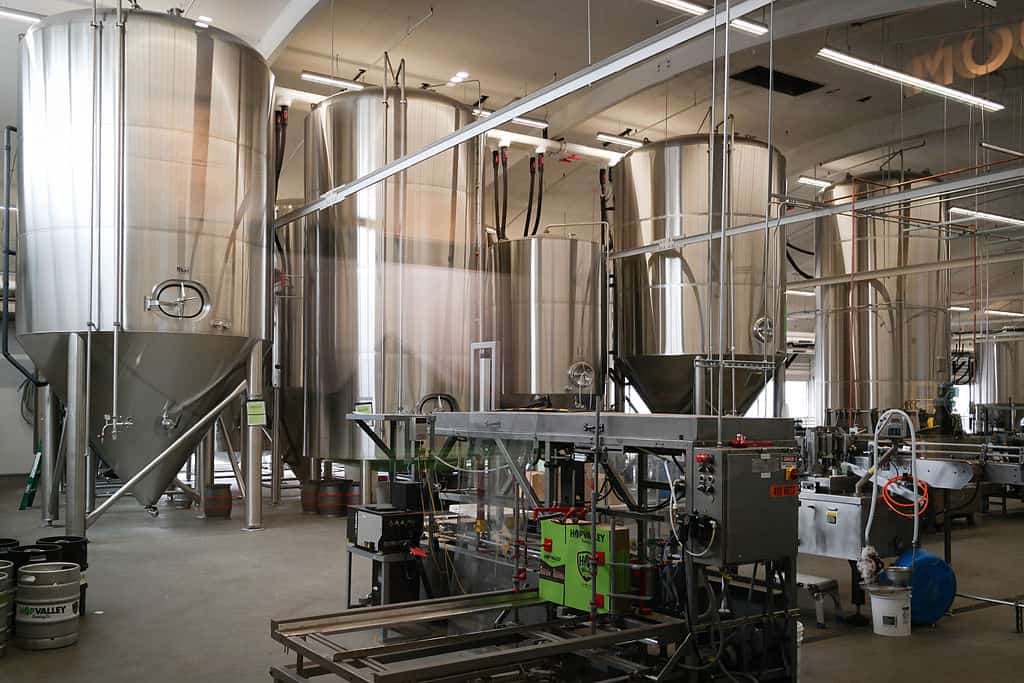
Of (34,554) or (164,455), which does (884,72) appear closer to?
(164,455)

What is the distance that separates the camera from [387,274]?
33.6 feet

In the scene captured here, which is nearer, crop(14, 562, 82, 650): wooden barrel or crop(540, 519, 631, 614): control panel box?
crop(540, 519, 631, 614): control panel box

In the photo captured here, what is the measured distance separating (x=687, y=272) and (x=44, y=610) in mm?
7923

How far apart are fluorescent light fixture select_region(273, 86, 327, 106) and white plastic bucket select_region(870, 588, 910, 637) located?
28.2 feet

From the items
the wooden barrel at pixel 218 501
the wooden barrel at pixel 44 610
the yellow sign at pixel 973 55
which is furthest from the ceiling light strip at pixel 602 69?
the yellow sign at pixel 973 55

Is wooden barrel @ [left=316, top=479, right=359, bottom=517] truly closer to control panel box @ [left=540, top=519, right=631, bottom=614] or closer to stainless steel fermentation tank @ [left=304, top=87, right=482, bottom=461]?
stainless steel fermentation tank @ [left=304, top=87, right=482, bottom=461]

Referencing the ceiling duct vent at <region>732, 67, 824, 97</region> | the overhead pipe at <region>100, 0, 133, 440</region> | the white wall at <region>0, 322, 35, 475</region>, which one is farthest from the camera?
the white wall at <region>0, 322, 35, 475</region>

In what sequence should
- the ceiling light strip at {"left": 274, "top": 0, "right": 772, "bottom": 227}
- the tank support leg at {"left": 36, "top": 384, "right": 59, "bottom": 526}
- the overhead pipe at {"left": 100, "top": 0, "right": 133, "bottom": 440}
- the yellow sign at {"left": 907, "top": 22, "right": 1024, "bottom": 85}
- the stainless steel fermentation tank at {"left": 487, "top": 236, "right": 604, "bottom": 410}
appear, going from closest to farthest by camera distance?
1. the ceiling light strip at {"left": 274, "top": 0, "right": 772, "bottom": 227}
2. the overhead pipe at {"left": 100, "top": 0, "right": 133, "bottom": 440}
3. the tank support leg at {"left": 36, "top": 384, "right": 59, "bottom": 526}
4. the stainless steel fermentation tank at {"left": 487, "top": 236, "right": 604, "bottom": 410}
5. the yellow sign at {"left": 907, "top": 22, "right": 1024, "bottom": 85}

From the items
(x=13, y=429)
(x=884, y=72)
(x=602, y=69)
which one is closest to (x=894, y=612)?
(x=602, y=69)

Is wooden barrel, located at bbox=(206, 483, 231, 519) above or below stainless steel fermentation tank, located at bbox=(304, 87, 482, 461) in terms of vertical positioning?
below

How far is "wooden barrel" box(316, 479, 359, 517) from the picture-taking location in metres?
10.6

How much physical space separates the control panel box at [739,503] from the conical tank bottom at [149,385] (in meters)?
5.80

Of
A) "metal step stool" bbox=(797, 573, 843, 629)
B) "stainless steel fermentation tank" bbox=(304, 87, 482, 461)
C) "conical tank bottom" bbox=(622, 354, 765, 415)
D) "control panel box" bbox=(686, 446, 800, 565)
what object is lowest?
"metal step stool" bbox=(797, 573, 843, 629)

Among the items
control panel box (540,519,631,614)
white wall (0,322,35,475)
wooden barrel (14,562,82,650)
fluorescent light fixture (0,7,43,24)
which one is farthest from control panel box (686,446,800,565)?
white wall (0,322,35,475)
